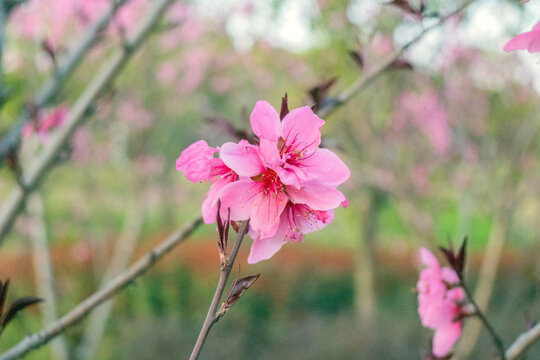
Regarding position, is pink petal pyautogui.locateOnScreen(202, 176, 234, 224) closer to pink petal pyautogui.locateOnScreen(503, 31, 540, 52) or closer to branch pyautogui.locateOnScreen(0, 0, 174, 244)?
pink petal pyautogui.locateOnScreen(503, 31, 540, 52)

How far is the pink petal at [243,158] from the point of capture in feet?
2.07

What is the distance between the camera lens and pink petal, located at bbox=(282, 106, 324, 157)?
665 mm

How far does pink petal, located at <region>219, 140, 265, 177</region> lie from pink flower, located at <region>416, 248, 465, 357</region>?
62 centimetres

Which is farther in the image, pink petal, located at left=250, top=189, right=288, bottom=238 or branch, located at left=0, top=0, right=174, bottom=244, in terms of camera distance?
branch, located at left=0, top=0, right=174, bottom=244

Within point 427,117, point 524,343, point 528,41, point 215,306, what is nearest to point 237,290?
point 215,306

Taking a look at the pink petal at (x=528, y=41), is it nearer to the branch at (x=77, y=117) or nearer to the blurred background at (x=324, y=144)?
the blurred background at (x=324, y=144)

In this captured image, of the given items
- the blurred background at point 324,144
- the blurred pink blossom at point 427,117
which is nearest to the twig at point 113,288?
the blurred background at point 324,144

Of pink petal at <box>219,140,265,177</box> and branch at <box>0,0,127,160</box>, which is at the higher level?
branch at <box>0,0,127,160</box>

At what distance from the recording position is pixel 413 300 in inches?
332

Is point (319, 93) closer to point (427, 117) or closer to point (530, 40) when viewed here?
point (530, 40)

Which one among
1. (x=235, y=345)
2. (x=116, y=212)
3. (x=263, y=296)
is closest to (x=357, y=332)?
(x=235, y=345)

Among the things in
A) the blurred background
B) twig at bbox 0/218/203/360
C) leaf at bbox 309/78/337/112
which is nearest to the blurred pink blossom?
the blurred background

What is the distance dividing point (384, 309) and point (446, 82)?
5.11m

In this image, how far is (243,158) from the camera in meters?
0.64
